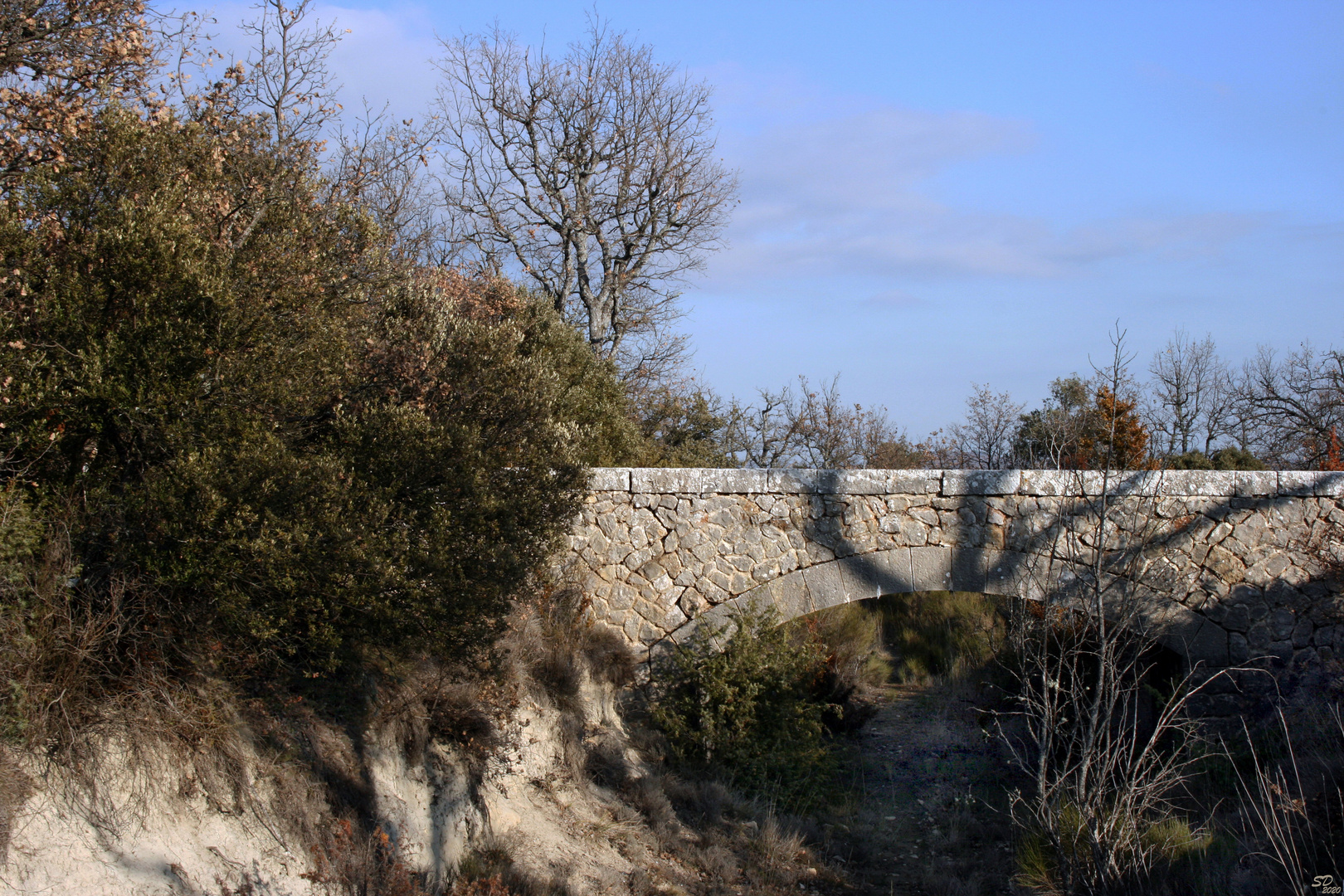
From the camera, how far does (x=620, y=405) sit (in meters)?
→ 12.8

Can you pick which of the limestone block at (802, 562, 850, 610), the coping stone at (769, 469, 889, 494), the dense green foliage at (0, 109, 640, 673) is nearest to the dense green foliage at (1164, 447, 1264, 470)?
the coping stone at (769, 469, 889, 494)

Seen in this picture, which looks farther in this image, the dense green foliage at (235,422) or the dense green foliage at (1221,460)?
the dense green foliage at (1221,460)

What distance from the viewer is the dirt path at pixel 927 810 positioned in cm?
772

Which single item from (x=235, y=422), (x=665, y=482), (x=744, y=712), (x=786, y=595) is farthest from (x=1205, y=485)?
(x=235, y=422)

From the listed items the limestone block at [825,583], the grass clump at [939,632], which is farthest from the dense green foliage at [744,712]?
the grass clump at [939,632]

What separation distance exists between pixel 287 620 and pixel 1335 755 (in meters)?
7.75

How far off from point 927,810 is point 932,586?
2.37 m

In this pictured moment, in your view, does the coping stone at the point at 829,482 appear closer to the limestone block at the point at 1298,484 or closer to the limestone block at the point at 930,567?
the limestone block at the point at 930,567

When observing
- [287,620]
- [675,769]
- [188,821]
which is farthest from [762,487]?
[188,821]

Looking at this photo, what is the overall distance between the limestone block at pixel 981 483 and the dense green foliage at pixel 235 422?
441 centimetres

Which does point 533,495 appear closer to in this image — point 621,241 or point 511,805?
point 511,805

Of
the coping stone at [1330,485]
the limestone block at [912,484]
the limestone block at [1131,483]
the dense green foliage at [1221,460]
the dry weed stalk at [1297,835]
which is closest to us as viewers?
the dry weed stalk at [1297,835]

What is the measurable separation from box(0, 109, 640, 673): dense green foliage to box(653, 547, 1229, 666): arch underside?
3.22 metres

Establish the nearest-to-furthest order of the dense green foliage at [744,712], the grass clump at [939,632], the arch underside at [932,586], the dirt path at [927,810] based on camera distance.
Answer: the dirt path at [927,810] → the arch underside at [932,586] → the dense green foliage at [744,712] → the grass clump at [939,632]
